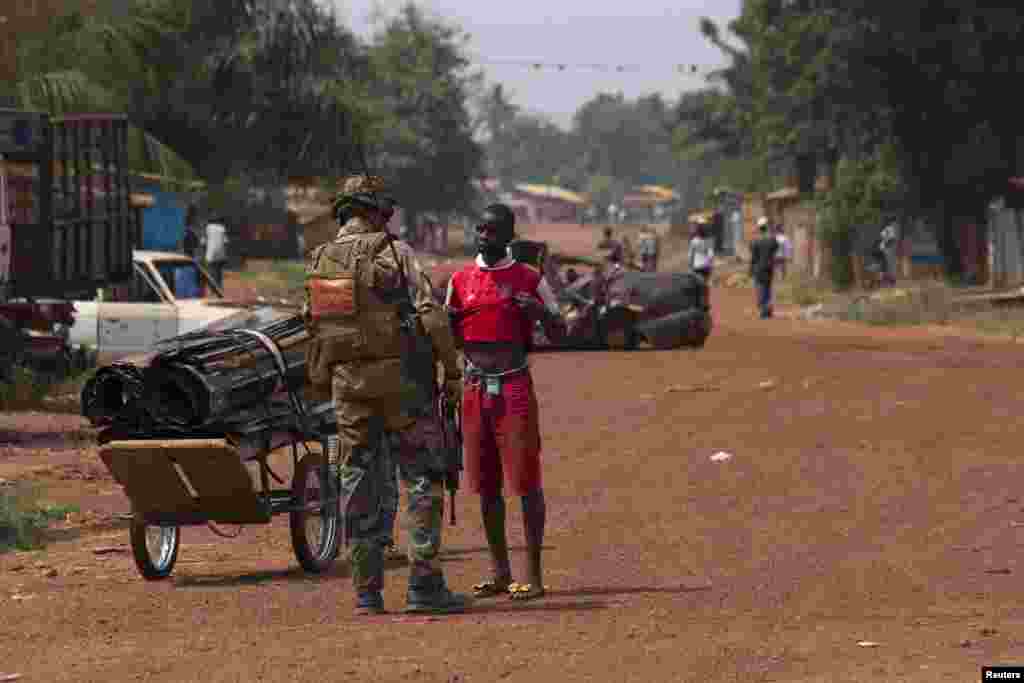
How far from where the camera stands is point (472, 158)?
100062mm

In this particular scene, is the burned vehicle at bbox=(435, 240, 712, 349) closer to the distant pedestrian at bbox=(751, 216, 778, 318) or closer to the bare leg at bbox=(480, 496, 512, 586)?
the distant pedestrian at bbox=(751, 216, 778, 318)

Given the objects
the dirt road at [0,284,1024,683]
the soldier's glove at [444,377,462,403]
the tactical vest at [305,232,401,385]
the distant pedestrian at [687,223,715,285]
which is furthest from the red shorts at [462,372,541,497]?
the distant pedestrian at [687,223,715,285]

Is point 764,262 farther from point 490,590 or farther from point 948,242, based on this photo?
point 490,590

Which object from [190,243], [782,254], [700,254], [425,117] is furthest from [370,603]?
[425,117]

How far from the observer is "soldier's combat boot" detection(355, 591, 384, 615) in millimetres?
9453

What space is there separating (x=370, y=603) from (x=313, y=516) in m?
1.88

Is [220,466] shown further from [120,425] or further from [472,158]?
[472,158]

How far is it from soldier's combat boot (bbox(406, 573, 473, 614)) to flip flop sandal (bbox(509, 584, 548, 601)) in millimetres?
442

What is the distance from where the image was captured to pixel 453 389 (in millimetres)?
9453

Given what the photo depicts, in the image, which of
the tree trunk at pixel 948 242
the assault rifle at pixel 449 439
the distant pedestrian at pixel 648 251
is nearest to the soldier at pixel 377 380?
the assault rifle at pixel 449 439

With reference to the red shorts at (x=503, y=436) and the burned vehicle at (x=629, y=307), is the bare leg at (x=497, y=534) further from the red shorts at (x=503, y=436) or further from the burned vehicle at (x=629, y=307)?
the burned vehicle at (x=629, y=307)

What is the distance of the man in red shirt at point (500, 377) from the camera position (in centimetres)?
990

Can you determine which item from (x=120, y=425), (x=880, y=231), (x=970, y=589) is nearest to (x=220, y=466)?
(x=120, y=425)

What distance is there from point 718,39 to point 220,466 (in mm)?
86511
